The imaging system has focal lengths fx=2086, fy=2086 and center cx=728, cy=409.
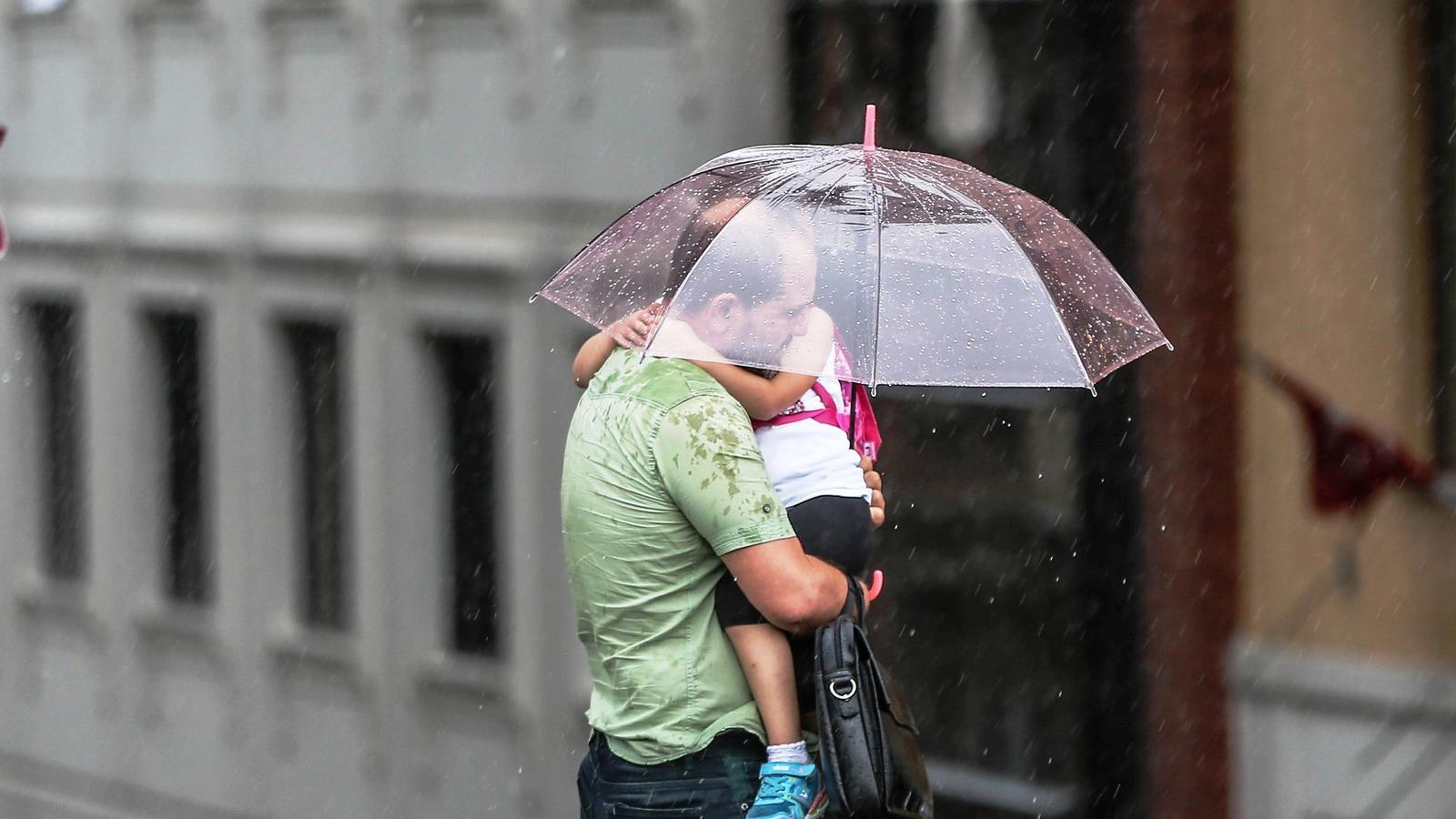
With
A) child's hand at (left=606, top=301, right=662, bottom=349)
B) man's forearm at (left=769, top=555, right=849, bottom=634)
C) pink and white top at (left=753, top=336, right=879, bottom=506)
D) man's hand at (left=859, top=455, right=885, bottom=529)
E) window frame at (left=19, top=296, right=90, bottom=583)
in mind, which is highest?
child's hand at (left=606, top=301, right=662, bottom=349)

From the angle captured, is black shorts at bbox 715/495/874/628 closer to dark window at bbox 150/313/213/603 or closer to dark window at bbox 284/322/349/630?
dark window at bbox 284/322/349/630

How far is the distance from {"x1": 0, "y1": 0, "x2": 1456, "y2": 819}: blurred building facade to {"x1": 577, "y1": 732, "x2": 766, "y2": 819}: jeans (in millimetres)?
3391

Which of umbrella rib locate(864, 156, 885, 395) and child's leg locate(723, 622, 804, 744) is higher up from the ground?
umbrella rib locate(864, 156, 885, 395)

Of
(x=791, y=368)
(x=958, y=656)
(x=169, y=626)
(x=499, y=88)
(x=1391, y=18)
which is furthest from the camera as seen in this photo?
(x=169, y=626)

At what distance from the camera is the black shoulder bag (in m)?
3.57

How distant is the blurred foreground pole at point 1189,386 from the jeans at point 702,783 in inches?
143

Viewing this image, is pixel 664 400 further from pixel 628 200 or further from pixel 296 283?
pixel 296 283

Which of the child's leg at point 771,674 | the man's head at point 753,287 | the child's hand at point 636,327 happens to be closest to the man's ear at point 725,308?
the man's head at point 753,287

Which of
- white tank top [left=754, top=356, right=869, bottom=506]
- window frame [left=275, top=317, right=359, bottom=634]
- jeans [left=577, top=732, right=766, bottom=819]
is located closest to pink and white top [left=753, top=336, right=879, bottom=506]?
white tank top [left=754, top=356, right=869, bottom=506]

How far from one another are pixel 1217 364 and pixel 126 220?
7.20 meters

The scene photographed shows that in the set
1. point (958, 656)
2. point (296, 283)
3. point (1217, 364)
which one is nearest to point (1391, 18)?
point (1217, 364)

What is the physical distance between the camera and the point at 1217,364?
6.97m

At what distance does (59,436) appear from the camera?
13.0 metres

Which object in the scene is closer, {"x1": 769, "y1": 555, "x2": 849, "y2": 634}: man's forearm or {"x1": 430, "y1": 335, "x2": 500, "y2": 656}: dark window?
{"x1": 769, "y1": 555, "x2": 849, "y2": 634}: man's forearm
